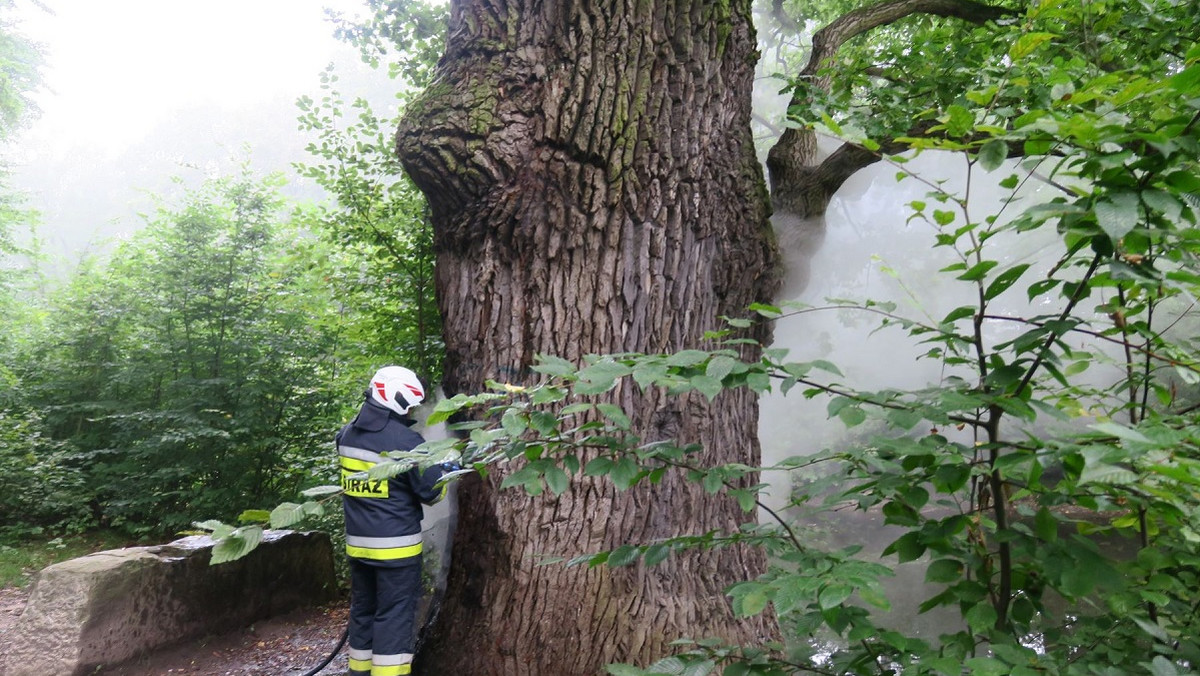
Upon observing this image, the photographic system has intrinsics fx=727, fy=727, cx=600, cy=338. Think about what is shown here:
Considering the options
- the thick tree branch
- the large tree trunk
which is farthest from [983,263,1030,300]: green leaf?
the thick tree branch

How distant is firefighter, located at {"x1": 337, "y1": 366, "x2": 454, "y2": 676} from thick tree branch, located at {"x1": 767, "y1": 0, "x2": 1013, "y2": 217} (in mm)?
2759

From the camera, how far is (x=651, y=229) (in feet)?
9.31

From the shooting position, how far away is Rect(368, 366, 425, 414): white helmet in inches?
147

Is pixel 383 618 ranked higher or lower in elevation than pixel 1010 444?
lower

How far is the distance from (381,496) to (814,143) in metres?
3.60

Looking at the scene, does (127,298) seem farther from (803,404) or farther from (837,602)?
(803,404)

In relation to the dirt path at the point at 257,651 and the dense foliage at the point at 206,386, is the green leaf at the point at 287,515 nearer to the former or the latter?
the dirt path at the point at 257,651

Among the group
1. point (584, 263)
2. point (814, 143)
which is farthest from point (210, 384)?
point (814, 143)

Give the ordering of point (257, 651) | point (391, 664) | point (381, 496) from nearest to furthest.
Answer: point (391, 664) → point (381, 496) → point (257, 651)

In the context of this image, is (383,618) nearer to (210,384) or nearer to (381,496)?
(381,496)

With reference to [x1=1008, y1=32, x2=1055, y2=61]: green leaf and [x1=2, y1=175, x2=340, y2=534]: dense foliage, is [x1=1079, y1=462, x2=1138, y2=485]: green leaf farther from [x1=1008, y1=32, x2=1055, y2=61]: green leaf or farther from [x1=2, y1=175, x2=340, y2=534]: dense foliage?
[x1=2, y1=175, x2=340, y2=534]: dense foliage

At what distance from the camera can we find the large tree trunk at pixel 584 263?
2748mm

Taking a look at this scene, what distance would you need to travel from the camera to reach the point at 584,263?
Result: 9.21 feet

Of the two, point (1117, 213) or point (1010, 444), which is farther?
point (1010, 444)
